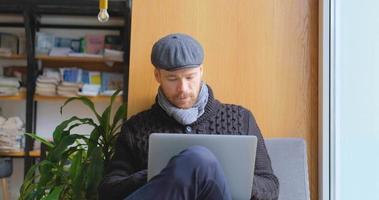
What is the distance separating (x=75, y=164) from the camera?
1855 mm

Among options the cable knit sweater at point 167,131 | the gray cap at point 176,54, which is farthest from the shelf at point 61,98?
the gray cap at point 176,54

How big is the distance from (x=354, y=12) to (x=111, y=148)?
1.21m

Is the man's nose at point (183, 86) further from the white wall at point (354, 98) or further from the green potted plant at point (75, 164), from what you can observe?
the white wall at point (354, 98)

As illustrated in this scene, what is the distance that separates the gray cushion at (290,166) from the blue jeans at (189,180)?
1.99 feet

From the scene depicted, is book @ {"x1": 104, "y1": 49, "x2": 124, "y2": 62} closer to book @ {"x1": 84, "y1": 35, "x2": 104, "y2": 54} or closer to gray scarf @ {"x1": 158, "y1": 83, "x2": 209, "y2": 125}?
book @ {"x1": 84, "y1": 35, "x2": 104, "y2": 54}

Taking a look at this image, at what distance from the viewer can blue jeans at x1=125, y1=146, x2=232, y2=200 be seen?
1143 mm

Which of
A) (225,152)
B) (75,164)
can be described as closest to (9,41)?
(75,164)

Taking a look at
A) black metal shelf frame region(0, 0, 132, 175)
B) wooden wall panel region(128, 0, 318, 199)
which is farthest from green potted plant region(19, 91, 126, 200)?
black metal shelf frame region(0, 0, 132, 175)

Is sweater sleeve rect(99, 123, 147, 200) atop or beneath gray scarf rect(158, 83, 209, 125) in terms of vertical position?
beneath

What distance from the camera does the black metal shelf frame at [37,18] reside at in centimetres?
350

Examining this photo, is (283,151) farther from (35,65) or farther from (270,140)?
(35,65)

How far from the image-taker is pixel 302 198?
1692 mm

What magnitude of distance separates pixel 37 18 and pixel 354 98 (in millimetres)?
2818

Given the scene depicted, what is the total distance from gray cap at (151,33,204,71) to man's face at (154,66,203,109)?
0.03m
